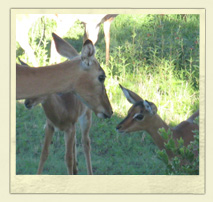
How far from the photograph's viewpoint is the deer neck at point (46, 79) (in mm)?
6402

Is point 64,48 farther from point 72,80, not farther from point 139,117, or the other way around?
point 139,117

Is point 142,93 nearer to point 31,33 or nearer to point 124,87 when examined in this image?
point 124,87

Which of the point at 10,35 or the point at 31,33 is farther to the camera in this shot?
the point at 31,33

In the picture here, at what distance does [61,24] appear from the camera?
7.76 meters

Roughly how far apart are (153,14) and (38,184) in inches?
75.7

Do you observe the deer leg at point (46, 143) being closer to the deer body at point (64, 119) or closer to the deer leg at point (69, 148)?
the deer body at point (64, 119)

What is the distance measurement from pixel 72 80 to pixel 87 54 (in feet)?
0.84

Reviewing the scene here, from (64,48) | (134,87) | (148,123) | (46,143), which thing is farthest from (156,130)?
(64,48)

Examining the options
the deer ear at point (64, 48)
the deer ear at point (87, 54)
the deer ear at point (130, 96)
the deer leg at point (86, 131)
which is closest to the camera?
the deer ear at point (87, 54)

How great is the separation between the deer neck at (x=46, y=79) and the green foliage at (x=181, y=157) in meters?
0.96

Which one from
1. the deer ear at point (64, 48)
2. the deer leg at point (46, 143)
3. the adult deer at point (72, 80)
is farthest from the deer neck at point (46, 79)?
the deer leg at point (46, 143)

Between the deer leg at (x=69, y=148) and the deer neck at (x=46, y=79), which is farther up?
the deer neck at (x=46, y=79)

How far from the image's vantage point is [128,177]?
700 centimetres
